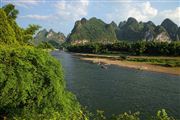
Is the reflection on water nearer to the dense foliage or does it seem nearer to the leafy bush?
the dense foliage

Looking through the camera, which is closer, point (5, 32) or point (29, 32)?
point (5, 32)

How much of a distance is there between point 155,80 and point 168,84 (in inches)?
254

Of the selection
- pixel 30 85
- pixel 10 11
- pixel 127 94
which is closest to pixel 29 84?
pixel 30 85

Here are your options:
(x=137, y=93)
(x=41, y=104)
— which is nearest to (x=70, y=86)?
(x=137, y=93)

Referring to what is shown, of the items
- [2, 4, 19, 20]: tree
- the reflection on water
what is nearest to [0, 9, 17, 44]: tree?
[2, 4, 19, 20]: tree

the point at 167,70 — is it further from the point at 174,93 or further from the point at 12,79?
the point at 12,79

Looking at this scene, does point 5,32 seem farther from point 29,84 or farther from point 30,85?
point 29,84

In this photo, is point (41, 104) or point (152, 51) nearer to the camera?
point (41, 104)

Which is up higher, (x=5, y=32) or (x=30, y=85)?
(x=5, y=32)

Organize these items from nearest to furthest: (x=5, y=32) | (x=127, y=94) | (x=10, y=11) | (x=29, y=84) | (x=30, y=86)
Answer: (x=29, y=84) < (x=30, y=86) < (x=5, y=32) < (x=10, y=11) < (x=127, y=94)

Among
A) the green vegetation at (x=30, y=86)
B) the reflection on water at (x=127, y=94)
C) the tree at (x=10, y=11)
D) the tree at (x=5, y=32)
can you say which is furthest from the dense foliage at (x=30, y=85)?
the reflection on water at (x=127, y=94)

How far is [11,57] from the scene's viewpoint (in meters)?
21.8

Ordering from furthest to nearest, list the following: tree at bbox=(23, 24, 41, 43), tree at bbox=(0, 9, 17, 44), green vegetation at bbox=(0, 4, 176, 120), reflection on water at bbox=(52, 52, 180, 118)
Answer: reflection on water at bbox=(52, 52, 180, 118), tree at bbox=(23, 24, 41, 43), tree at bbox=(0, 9, 17, 44), green vegetation at bbox=(0, 4, 176, 120)

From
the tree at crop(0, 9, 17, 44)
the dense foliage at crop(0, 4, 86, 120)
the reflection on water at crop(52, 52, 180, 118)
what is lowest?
the reflection on water at crop(52, 52, 180, 118)
